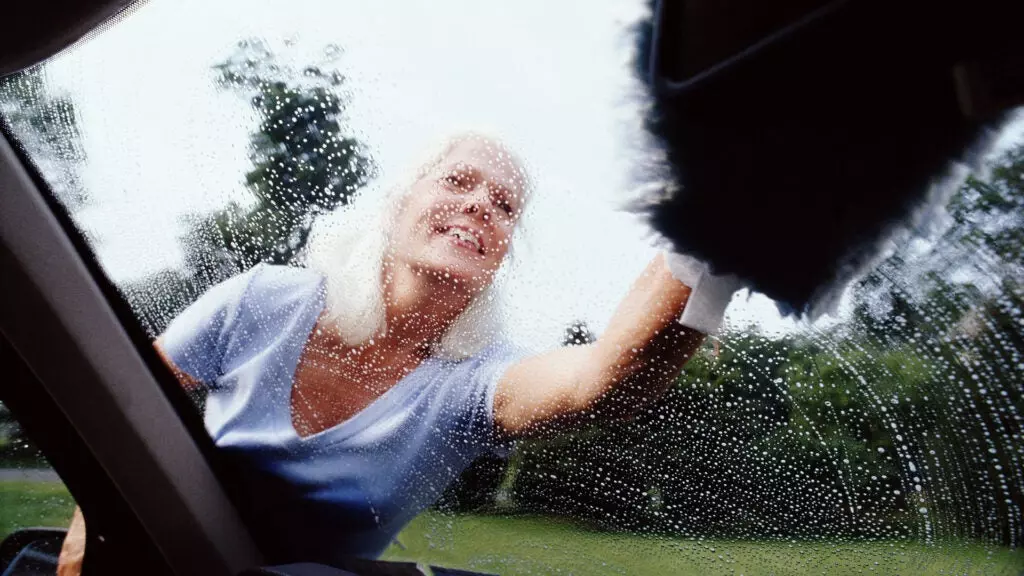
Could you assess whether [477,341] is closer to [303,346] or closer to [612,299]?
[612,299]

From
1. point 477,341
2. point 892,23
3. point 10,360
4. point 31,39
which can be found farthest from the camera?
point 10,360

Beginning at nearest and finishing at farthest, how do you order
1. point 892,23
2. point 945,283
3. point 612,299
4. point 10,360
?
point 892,23 → point 945,283 → point 612,299 → point 10,360

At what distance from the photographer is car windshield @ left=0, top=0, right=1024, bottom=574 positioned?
1480mm

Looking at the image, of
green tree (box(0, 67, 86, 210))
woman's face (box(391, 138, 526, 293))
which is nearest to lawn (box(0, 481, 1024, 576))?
woman's face (box(391, 138, 526, 293))

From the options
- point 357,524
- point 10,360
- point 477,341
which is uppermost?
point 10,360

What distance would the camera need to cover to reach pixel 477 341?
2.03m

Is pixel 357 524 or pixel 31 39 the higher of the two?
pixel 31 39

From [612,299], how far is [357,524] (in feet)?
3.83

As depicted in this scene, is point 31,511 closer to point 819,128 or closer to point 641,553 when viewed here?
point 641,553

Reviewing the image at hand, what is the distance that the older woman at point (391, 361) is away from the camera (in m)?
1.80

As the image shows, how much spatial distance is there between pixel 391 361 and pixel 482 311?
37 centimetres

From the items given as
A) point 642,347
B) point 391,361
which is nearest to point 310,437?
point 391,361

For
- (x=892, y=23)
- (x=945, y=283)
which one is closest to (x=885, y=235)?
(x=945, y=283)

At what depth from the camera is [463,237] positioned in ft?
6.34
